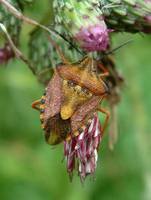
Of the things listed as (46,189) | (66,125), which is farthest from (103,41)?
(46,189)

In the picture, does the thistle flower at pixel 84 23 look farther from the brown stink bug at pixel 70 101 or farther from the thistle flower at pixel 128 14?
the brown stink bug at pixel 70 101

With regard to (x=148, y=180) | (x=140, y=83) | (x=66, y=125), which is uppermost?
(x=66, y=125)

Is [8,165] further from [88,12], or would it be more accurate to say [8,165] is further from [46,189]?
[88,12]

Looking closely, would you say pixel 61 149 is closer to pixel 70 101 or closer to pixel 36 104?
pixel 36 104

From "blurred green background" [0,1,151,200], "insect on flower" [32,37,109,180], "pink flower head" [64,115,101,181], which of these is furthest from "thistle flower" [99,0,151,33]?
"blurred green background" [0,1,151,200]

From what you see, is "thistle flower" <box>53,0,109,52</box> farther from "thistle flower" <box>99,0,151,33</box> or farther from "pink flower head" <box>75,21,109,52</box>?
"thistle flower" <box>99,0,151,33</box>

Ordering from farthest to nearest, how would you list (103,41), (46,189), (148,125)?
(148,125), (46,189), (103,41)

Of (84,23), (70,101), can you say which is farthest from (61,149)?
(84,23)
